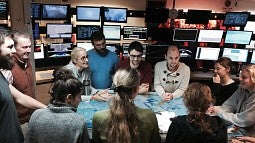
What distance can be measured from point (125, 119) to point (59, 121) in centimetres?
40

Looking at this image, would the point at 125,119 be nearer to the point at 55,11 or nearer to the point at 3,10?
the point at 3,10

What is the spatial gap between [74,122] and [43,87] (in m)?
3.11

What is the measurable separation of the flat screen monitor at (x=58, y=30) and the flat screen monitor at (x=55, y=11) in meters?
0.13

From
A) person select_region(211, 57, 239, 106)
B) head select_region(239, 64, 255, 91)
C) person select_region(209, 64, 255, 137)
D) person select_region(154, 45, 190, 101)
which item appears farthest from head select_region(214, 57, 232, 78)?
head select_region(239, 64, 255, 91)

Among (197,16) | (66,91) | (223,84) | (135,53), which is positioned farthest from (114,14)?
(66,91)

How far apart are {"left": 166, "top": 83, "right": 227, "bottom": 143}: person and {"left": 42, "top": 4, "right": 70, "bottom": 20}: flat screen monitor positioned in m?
3.45

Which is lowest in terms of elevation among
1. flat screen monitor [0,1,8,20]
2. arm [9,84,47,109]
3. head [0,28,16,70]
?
arm [9,84,47,109]

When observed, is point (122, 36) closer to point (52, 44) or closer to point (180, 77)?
point (52, 44)

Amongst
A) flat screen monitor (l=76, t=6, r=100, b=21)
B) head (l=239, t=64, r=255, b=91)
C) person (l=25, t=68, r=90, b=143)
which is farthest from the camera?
flat screen monitor (l=76, t=6, r=100, b=21)

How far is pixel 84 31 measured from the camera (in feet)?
15.8

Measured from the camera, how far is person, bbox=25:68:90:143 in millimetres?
1550

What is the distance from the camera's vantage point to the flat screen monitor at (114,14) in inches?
191

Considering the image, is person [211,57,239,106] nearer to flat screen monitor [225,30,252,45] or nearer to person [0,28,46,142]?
person [0,28,46,142]

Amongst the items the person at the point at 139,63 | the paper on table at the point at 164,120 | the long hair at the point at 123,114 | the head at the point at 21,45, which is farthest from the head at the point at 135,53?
the long hair at the point at 123,114
